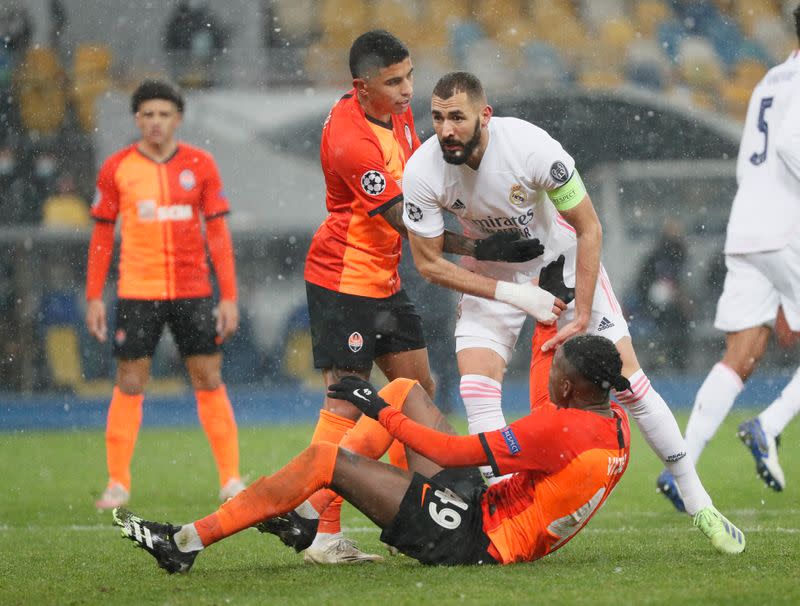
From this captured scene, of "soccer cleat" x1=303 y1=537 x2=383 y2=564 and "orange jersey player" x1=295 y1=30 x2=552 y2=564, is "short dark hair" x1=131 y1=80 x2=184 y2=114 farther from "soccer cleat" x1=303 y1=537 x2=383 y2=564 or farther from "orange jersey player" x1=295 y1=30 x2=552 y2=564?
"soccer cleat" x1=303 y1=537 x2=383 y2=564

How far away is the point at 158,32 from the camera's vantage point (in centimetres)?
1457

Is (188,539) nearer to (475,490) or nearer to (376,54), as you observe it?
(475,490)

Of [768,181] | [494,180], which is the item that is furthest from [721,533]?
[768,181]

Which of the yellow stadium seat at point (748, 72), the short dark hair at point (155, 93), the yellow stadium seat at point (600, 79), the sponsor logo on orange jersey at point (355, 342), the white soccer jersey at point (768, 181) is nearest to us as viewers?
the sponsor logo on orange jersey at point (355, 342)

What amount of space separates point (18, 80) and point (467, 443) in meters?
11.4

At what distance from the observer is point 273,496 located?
459 cm

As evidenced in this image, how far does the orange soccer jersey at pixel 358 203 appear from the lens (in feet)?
18.4

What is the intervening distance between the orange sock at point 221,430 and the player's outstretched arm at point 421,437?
3060mm

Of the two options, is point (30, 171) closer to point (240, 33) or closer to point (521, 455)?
point (240, 33)

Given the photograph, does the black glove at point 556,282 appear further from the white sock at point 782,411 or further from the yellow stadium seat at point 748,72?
the yellow stadium seat at point 748,72

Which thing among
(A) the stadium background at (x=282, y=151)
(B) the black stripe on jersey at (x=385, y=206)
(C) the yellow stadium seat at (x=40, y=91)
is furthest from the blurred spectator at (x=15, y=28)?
(B) the black stripe on jersey at (x=385, y=206)

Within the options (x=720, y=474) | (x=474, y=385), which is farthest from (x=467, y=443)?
(x=720, y=474)

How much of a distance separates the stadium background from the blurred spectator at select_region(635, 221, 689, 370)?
0.02 meters

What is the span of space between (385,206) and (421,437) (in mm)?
1388
